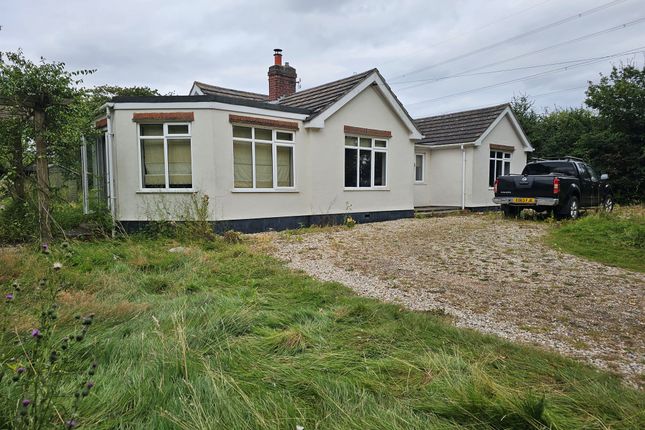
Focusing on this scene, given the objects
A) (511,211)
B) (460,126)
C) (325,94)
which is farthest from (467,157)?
(325,94)

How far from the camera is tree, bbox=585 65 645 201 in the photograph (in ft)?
69.0

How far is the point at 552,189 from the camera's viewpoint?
13.1 meters

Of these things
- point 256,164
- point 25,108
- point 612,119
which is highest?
point 612,119

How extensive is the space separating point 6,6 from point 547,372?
1165 cm

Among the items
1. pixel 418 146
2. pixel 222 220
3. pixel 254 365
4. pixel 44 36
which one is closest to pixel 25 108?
pixel 222 220

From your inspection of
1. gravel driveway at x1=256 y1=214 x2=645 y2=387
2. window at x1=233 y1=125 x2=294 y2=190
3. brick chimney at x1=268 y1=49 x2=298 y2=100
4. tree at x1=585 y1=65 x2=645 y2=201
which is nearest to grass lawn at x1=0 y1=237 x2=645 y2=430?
gravel driveway at x1=256 y1=214 x2=645 y2=387

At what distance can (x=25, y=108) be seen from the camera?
8.41m

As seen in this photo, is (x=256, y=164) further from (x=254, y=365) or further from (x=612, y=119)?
(x=612, y=119)

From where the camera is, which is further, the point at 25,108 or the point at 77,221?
the point at 77,221

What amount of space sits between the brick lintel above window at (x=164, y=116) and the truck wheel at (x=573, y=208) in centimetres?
1256

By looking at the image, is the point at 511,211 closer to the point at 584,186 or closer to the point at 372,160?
the point at 584,186

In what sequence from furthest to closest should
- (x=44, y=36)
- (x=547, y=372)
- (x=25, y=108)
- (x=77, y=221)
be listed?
(x=44, y=36)
(x=77, y=221)
(x=25, y=108)
(x=547, y=372)

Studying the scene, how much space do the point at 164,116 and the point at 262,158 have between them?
118 inches

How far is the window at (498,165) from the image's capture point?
1933cm
